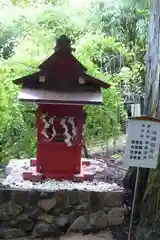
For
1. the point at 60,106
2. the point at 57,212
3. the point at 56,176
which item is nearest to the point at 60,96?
the point at 60,106

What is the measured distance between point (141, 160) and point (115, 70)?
6.50ft

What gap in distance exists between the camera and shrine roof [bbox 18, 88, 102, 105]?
2447mm

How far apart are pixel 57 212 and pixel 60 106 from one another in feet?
2.45

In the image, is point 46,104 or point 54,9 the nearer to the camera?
point 46,104

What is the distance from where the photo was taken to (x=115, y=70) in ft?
13.4

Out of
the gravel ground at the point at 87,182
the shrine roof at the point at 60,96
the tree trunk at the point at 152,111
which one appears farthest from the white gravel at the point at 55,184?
the shrine roof at the point at 60,96

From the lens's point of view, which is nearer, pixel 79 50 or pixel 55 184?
pixel 55 184

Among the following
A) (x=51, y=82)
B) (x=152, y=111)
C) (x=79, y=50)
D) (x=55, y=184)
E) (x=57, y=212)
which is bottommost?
(x=57, y=212)

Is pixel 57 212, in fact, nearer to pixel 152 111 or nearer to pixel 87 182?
pixel 87 182

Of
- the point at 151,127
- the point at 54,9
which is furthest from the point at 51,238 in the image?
the point at 54,9

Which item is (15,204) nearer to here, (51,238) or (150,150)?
(51,238)

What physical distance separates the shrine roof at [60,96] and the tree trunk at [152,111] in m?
0.40

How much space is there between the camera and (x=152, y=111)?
262 cm

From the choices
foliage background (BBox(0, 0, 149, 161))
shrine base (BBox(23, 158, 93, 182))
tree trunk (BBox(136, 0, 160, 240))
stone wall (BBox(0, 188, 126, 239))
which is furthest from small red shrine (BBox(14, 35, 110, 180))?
foliage background (BBox(0, 0, 149, 161))
